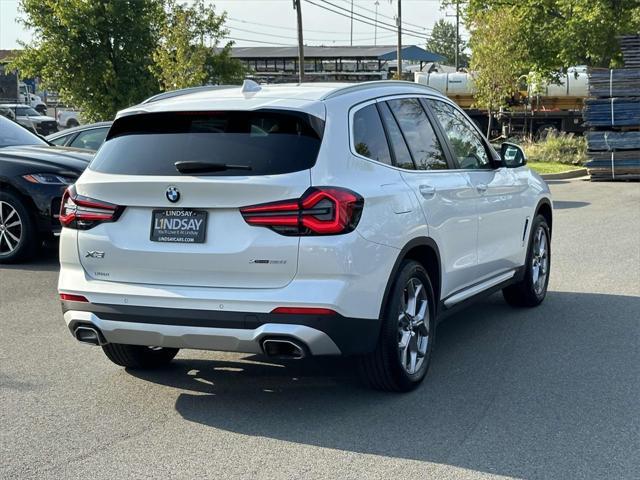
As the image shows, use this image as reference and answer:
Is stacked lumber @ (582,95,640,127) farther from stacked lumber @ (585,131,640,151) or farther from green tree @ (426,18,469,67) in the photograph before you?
green tree @ (426,18,469,67)

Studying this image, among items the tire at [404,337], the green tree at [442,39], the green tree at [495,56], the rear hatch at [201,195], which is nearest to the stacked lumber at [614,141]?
the green tree at [495,56]

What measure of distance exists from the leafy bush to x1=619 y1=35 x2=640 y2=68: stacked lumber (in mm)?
5047

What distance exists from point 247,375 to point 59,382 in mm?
1174

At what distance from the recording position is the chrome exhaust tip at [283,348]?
4.81 metres

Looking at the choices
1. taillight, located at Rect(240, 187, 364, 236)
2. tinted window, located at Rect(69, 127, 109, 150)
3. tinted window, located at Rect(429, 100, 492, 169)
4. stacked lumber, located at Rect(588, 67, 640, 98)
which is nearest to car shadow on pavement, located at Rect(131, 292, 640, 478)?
taillight, located at Rect(240, 187, 364, 236)

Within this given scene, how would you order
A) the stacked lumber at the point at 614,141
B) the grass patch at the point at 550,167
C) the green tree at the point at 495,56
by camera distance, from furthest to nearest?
the green tree at the point at 495,56
the grass patch at the point at 550,167
the stacked lumber at the point at 614,141

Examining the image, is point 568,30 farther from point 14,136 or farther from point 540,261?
point 540,261

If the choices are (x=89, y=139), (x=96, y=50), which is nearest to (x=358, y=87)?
(x=89, y=139)

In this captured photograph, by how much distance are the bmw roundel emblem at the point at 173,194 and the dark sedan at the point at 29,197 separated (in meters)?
5.25

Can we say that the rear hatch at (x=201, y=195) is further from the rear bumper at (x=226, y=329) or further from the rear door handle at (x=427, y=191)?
the rear door handle at (x=427, y=191)

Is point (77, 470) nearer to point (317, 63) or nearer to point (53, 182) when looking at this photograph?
point (53, 182)

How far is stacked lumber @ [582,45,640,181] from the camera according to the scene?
845 inches

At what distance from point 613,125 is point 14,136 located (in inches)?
582

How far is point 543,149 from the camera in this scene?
27469mm
